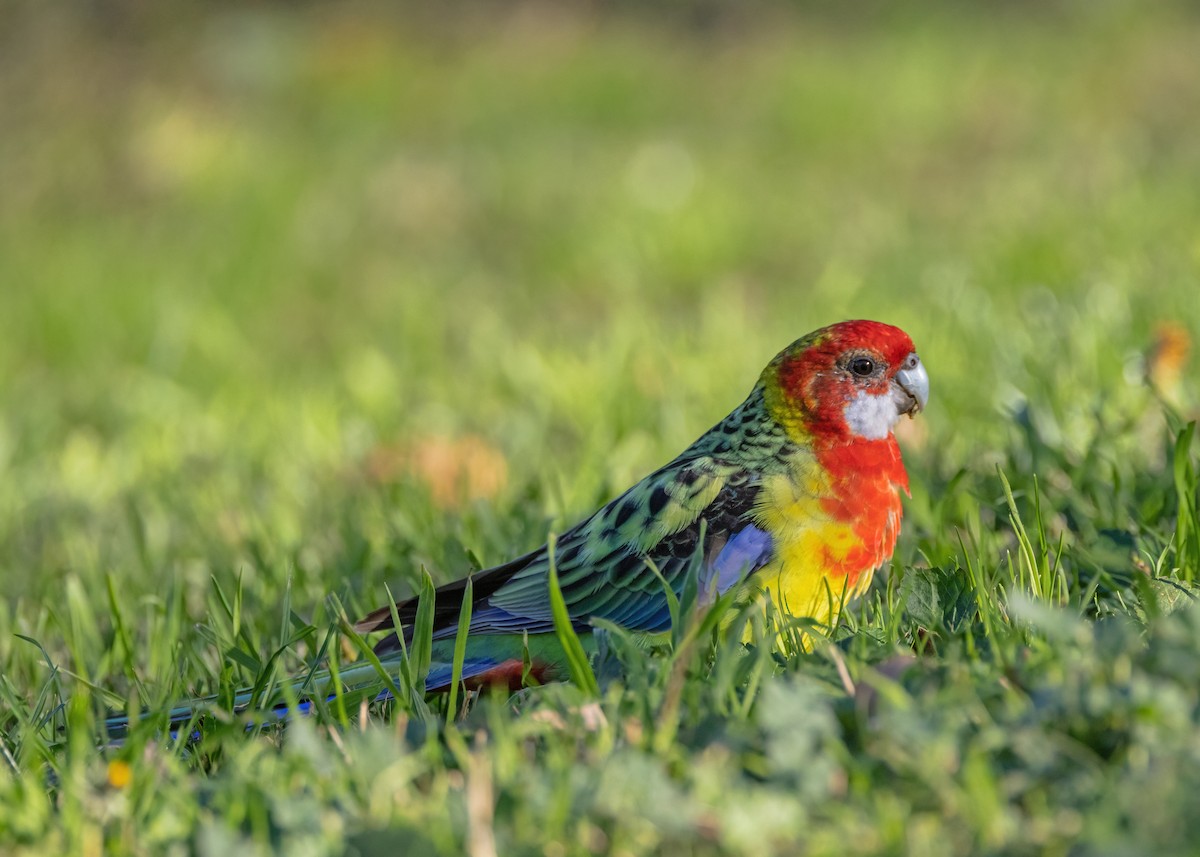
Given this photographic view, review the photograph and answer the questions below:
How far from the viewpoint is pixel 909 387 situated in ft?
9.97

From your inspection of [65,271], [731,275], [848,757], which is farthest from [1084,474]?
[65,271]

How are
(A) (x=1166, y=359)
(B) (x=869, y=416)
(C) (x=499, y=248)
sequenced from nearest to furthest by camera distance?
1. (B) (x=869, y=416)
2. (A) (x=1166, y=359)
3. (C) (x=499, y=248)

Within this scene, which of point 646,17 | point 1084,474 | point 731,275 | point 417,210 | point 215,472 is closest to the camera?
point 1084,474

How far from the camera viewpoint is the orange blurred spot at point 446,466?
420cm

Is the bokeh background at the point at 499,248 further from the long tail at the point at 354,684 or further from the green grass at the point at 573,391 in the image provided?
the long tail at the point at 354,684

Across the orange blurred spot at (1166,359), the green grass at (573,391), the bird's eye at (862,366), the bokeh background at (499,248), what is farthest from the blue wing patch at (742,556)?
the orange blurred spot at (1166,359)

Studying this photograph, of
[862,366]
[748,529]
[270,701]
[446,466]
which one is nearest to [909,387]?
[862,366]

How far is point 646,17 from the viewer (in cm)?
1309

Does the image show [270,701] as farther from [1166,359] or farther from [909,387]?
[1166,359]

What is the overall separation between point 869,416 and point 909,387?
15 centimetres

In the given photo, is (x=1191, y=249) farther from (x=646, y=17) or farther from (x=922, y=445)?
(x=646, y=17)

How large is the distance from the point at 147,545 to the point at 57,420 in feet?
7.48

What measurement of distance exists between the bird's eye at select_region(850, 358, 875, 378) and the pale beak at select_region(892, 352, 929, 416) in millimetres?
69

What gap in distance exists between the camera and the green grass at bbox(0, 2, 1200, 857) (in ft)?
5.68
